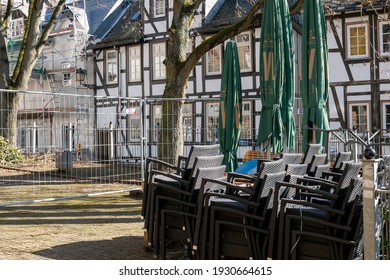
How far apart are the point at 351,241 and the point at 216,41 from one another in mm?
8703

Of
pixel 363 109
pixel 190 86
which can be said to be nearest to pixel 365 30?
pixel 363 109

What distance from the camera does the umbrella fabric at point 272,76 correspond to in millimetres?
7926

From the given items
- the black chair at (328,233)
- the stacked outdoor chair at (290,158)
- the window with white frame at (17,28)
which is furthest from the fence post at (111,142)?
the window with white frame at (17,28)

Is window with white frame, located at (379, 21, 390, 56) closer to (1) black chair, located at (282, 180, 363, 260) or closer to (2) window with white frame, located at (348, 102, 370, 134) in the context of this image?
(2) window with white frame, located at (348, 102, 370, 134)

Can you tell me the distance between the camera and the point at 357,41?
1966cm

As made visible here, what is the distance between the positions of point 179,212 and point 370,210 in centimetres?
195

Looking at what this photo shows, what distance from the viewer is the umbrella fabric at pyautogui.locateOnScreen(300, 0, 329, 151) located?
7.89 meters

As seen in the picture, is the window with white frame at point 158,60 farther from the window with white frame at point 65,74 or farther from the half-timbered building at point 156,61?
the window with white frame at point 65,74

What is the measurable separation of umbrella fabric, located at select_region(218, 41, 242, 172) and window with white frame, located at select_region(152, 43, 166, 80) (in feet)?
49.0

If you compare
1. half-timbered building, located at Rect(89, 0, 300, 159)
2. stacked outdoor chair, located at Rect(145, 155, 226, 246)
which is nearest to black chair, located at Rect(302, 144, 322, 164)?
stacked outdoor chair, located at Rect(145, 155, 226, 246)

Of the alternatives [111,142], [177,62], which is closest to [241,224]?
[177,62]

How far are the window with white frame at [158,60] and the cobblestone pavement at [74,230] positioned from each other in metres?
14.6

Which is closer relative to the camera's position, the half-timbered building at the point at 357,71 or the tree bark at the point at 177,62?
the tree bark at the point at 177,62

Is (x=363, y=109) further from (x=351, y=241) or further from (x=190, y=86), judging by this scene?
(x=351, y=241)
